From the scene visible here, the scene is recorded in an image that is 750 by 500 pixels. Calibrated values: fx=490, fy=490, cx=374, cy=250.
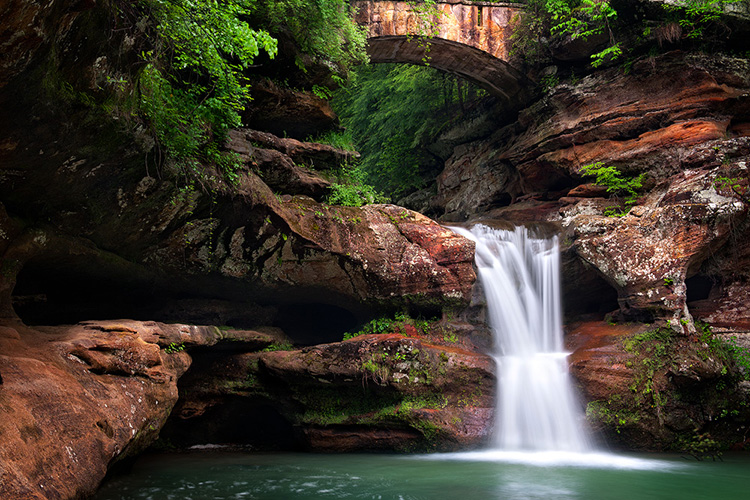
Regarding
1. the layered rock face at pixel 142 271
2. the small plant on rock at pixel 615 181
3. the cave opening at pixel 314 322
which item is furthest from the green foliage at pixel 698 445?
the cave opening at pixel 314 322

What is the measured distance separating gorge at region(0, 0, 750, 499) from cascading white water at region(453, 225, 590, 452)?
0.27m

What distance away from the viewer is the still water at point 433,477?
565cm

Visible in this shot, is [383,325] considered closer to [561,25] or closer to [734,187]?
[734,187]

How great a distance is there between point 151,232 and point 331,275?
136 inches

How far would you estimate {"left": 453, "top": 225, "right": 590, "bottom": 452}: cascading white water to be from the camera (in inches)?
340

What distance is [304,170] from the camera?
10.4m

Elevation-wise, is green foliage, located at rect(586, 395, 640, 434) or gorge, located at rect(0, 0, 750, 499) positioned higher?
gorge, located at rect(0, 0, 750, 499)

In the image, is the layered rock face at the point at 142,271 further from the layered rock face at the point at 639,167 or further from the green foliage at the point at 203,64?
the layered rock face at the point at 639,167

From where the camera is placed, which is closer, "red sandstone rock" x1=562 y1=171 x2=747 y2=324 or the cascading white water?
the cascading white water

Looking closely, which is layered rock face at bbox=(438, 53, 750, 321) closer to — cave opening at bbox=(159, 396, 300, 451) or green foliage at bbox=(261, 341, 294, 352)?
green foliage at bbox=(261, 341, 294, 352)

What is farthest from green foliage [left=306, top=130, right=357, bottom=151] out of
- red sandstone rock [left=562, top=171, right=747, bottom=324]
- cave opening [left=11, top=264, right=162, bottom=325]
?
red sandstone rock [left=562, top=171, right=747, bottom=324]

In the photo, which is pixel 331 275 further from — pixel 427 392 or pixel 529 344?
pixel 529 344

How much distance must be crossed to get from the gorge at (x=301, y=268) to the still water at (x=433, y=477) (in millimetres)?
625

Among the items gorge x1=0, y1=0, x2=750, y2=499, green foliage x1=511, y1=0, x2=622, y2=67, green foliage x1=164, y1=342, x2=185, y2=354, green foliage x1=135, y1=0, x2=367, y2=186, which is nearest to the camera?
gorge x1=0, y1=0, x2=750, y2=499
